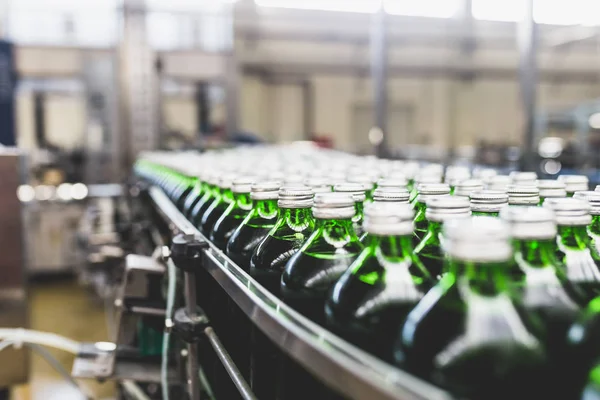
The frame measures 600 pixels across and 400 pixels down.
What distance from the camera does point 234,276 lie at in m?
0.90

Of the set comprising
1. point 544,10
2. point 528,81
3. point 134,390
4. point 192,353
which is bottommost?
point 134,390

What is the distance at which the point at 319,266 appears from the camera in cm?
82

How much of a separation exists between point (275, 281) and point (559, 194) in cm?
46

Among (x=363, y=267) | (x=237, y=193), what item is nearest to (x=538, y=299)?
(x=363, y=267)

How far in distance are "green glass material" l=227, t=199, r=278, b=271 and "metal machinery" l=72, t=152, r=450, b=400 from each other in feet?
0.12

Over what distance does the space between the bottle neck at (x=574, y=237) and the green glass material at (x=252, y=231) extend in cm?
50

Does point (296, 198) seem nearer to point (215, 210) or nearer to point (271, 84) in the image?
point (215, 210)

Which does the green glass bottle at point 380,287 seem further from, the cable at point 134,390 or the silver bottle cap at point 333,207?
the cable at point 134,390

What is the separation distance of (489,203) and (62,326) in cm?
437

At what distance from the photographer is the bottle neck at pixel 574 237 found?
74 cm

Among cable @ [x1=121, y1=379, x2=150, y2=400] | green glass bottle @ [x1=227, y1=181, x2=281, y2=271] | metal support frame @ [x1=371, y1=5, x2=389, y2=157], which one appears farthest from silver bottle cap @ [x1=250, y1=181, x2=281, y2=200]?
metal support frame @ [x1=371, y1=5, x2=389, y2=157]

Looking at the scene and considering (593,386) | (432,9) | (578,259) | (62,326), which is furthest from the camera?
(432,9)

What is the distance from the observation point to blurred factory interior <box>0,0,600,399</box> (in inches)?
211

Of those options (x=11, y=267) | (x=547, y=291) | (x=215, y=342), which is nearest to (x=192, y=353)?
(x=215, y=342)
